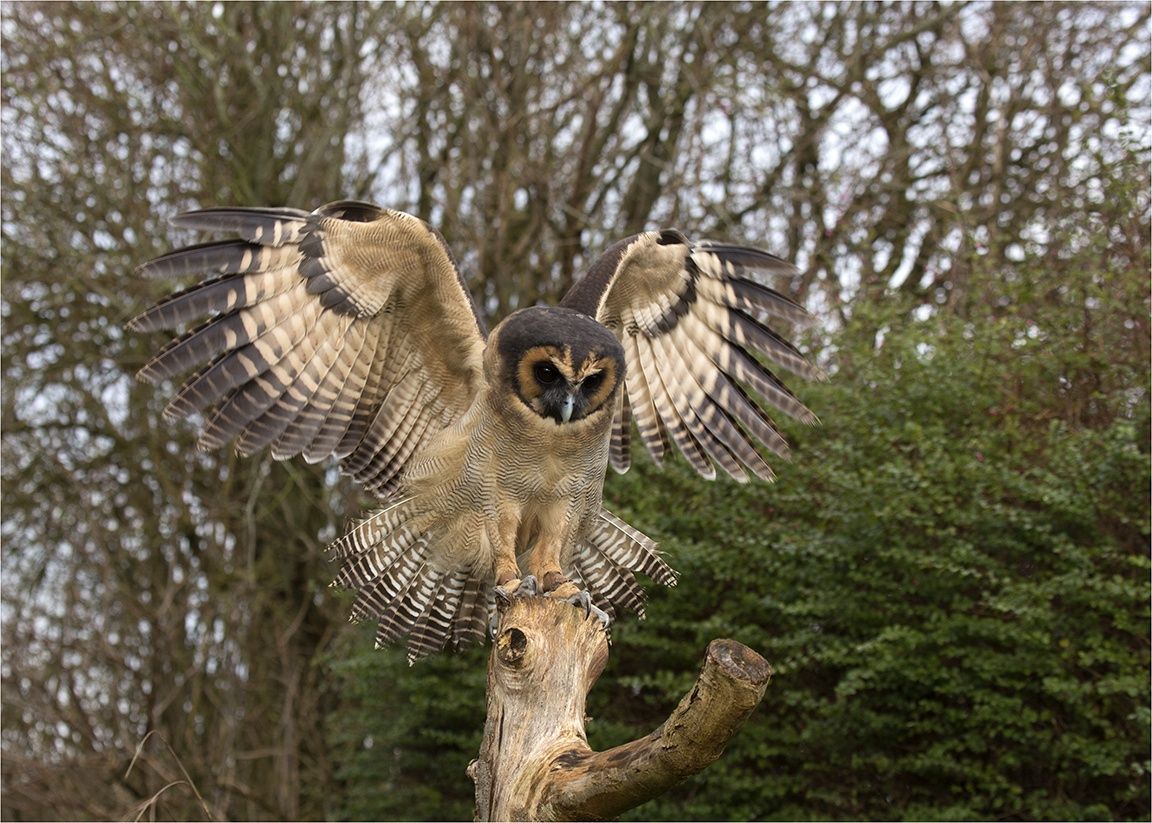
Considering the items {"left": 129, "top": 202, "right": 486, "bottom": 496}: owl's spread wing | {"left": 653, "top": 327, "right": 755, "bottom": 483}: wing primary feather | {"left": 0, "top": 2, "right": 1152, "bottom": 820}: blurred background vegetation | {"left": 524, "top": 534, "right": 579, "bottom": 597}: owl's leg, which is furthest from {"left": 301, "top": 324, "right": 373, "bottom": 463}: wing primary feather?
{"left": 0, "top": 2, "right": 1152, "bottom": 820}: blurred background vegetation

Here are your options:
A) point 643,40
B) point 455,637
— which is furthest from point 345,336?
point 643,40

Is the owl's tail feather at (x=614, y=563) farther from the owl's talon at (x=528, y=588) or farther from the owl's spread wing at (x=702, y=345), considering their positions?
the owl's talon at (x=528, y=588)

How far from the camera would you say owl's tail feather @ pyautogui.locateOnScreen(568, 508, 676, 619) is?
13.0 ft

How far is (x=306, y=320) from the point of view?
3.62m

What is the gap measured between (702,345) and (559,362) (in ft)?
3.48

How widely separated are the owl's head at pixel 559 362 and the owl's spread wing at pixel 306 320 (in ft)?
1.10

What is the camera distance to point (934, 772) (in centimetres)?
513

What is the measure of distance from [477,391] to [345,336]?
0.47 m

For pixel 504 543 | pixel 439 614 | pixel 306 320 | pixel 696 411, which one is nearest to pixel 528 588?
pixel 504 543

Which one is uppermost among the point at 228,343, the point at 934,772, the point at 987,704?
the point at 228,343

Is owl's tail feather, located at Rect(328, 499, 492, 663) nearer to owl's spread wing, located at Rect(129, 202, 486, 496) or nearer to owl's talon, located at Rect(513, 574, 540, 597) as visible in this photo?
owl's spread wing, located at Rect(129, 202, 486, 496)

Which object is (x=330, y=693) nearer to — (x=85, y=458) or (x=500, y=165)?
(x=85, y=458)

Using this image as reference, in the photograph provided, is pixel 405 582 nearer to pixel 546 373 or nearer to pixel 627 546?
pixel 627 546

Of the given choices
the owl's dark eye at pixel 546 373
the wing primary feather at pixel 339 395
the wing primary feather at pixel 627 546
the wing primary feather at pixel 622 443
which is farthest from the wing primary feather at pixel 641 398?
Result: the wing primary feather at pixel 339 395
